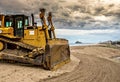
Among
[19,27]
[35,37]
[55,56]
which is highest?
[19,27]

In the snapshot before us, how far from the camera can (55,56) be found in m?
18.5

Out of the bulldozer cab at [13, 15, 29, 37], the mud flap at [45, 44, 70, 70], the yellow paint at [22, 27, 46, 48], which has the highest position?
the bulldozer cab at [13, 15, 29, 37]

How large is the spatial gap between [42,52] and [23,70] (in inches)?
→ 65.9

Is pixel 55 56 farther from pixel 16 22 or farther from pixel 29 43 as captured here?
pixel 16 22

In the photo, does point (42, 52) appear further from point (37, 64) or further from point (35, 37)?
point (35, 37)

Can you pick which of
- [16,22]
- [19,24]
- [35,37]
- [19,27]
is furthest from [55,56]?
[16,22]

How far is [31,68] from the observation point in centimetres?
1784

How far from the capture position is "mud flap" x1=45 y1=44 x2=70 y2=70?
17075mm

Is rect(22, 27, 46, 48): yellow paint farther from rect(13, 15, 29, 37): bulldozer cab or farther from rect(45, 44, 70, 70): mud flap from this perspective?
rect(45, 44, 70, 70): mud flap

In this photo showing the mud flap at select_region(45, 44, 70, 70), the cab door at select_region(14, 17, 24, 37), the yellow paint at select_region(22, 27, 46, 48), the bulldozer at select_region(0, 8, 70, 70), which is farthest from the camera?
the cab door at select_region(14, 17, 24, 37)

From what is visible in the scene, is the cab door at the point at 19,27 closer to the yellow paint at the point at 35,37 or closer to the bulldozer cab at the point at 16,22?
the bulldozer cab at the point at 16,22

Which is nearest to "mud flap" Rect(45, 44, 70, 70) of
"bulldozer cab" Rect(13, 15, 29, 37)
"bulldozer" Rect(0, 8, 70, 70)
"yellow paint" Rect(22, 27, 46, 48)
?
"bulldozer" Rect(0, 8, 70, 70)

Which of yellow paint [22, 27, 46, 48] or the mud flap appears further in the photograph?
yellow paint [22, 27, 46, 48]

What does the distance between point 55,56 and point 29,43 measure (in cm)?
234
